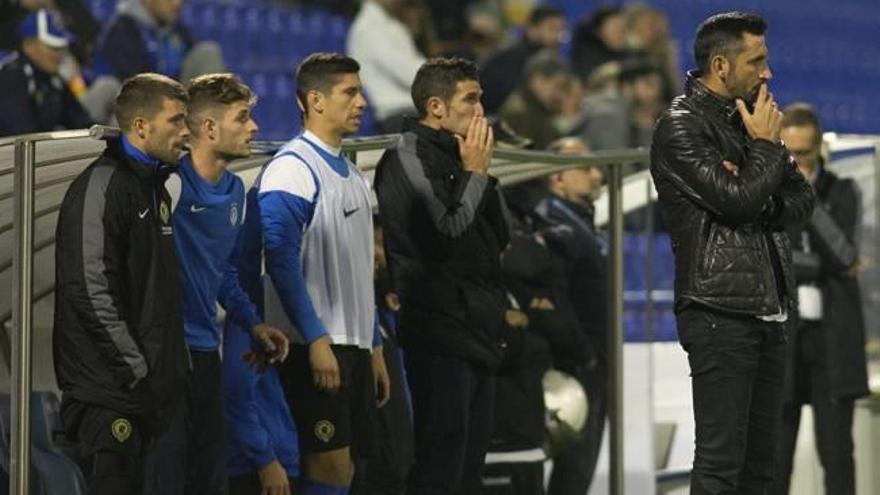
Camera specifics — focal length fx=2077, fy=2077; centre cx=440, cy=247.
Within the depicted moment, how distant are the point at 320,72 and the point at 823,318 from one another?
2878 mm

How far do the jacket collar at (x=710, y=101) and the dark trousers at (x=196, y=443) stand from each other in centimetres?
161

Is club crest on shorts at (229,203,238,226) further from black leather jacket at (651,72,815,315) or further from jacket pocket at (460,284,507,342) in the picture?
black leather jacket at (651,72,815,315)

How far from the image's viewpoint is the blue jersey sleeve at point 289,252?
618cm

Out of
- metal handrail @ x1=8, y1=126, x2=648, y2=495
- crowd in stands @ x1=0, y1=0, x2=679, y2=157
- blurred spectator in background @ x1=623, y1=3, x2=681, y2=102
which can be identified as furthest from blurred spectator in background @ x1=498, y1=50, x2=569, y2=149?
metal handrail @ x1=8, y1=126, x2=648, y2=495

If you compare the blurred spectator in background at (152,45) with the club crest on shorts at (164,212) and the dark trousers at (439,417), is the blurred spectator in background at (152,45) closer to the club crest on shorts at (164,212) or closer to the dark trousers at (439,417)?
the dark trousers at (439,417)

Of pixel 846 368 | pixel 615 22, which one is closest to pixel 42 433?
pixel 846 368

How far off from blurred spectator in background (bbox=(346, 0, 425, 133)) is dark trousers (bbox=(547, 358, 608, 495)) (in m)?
5.42

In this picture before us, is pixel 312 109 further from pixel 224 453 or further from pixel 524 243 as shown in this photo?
pixel 524 243

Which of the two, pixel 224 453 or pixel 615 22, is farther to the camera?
pixel 615 22

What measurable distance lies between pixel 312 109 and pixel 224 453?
1.11 metres

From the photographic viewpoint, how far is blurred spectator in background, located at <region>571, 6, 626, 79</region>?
54.0 ft

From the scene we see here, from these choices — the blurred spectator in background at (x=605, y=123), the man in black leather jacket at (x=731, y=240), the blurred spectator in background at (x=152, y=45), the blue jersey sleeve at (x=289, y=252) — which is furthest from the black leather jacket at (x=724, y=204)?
the blurred spectator in background at (x=605, y=123)

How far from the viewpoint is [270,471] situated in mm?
6289

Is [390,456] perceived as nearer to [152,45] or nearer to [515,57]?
[152,45]
